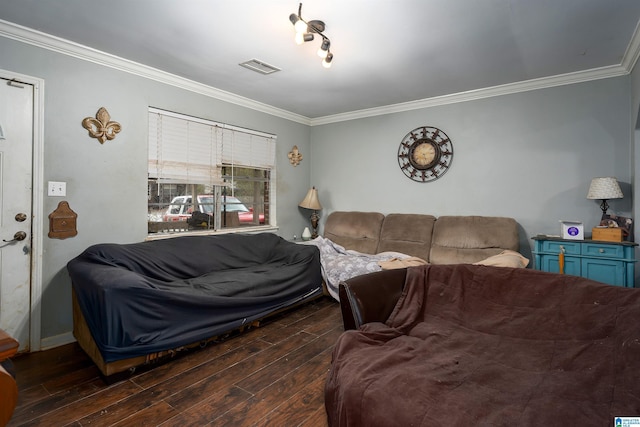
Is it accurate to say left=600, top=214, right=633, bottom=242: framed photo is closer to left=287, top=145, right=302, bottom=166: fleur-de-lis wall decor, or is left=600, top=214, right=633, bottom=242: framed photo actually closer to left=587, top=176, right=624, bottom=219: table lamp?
left=587, top=176, right=624, bottom=219: table lamp

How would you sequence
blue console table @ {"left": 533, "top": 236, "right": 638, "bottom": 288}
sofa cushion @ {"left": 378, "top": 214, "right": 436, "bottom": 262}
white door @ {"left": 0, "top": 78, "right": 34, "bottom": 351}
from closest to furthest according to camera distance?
white door @ {"left": 0, "top": 78, "right": 34, "bottom": 351} → blue console table @ {"left": 533, "top": 236, "right": 638, "bottom": 288} → sofa cushion @ {"left": 378, "top": 214, "right": 436, "bottom": 262}

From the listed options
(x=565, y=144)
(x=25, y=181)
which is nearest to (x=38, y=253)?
(x=25, y=181)

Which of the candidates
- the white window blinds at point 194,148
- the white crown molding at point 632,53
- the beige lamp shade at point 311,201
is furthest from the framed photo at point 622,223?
the white window blinds at point 194,148

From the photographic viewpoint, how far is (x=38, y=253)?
8.63 ft

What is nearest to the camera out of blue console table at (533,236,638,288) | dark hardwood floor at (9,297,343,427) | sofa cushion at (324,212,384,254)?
dark hardwood floor at (9,297,343,427)

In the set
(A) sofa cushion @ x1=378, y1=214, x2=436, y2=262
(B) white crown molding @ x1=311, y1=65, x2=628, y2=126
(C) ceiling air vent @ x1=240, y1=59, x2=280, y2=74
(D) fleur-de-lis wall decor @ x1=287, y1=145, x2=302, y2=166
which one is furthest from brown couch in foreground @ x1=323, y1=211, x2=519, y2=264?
(C) ceiling air vent @ x1=240, y1=59, x2=280, y2=74

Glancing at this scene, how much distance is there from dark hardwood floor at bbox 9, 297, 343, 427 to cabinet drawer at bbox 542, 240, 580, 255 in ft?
7.41

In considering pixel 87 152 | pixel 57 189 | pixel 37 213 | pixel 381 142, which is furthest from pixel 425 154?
pixel 37 213

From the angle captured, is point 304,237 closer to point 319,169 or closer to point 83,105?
point 319,169

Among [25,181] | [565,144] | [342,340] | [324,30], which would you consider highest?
[324,30]

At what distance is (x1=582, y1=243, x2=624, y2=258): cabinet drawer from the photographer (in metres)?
2.82

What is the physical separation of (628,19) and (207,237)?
13.2 feet

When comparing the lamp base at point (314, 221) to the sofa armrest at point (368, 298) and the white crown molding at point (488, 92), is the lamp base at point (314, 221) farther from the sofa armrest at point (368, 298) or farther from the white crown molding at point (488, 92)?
the sofa armrest at point (368, 298)

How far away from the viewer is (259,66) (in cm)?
316
